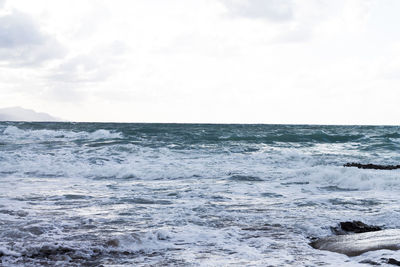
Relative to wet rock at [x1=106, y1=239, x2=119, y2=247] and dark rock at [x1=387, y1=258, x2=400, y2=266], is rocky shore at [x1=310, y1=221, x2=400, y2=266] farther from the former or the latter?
wet rock at [x1=106, y1=239, x2=119, y2=247]

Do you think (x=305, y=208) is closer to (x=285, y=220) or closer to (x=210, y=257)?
(x=285, y=220)

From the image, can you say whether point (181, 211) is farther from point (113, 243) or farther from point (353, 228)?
point (353, 228)

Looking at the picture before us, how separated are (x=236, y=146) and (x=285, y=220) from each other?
48.2 feet

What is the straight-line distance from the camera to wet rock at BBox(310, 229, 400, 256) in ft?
12.9

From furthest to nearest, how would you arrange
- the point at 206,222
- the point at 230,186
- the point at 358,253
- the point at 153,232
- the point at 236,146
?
the point at 236,146 < the point at 230,186 < the point at 206,222 < the point at 153,232 < the point at 358,253

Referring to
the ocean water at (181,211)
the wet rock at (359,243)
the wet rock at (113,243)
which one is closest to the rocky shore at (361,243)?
the wet rock at (359,243)

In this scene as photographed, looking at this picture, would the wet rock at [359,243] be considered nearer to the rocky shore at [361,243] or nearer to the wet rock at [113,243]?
the rocky shore at [361,243]

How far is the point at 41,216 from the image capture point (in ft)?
18.5

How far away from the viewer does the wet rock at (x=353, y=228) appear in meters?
5.04

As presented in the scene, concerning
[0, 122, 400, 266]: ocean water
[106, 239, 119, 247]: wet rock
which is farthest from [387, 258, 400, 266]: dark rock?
[106, 239, 119, 247]: wet rock

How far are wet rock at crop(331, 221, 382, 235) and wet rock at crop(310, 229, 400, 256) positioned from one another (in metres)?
0.50

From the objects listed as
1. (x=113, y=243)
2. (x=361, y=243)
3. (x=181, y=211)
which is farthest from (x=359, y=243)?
(x=181, y=211)

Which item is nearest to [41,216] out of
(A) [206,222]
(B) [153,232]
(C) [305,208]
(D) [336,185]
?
(B) [153,232]

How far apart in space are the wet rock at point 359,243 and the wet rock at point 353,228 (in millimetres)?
500
